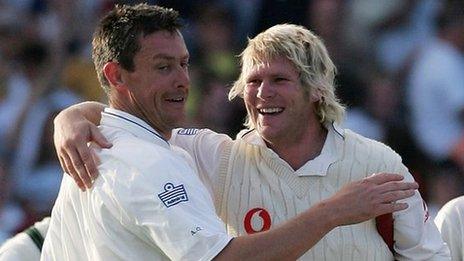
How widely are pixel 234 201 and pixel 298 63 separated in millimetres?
549

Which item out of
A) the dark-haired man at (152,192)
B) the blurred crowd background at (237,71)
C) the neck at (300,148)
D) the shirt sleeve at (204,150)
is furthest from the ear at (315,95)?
the blurred crowd background at (237,71)

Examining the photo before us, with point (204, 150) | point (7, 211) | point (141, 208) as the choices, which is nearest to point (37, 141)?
point (7, 211)

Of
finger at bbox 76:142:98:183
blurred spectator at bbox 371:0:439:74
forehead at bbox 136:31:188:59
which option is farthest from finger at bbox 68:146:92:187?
blurred spectator at bbox 371:0:439:74

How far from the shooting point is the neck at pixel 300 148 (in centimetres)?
486

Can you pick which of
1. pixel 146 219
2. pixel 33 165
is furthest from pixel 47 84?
pixel 146 219

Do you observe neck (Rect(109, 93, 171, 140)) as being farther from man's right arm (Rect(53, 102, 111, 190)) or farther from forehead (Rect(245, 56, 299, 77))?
forehead (Rect(245, 56, 299, 77))

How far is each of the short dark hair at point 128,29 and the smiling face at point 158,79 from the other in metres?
0.02

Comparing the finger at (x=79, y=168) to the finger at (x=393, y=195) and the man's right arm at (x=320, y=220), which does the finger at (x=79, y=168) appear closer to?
the man's right arm at (x=320, y=220)

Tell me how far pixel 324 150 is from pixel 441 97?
406cm

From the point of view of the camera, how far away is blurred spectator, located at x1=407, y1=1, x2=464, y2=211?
8.68 m

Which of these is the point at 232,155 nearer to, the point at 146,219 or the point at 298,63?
the point at 298,63

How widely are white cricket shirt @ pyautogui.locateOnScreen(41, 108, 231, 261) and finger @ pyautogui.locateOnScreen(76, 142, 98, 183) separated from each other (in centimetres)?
3

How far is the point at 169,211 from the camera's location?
4.02 m

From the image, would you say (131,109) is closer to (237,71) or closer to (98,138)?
(98,138)
